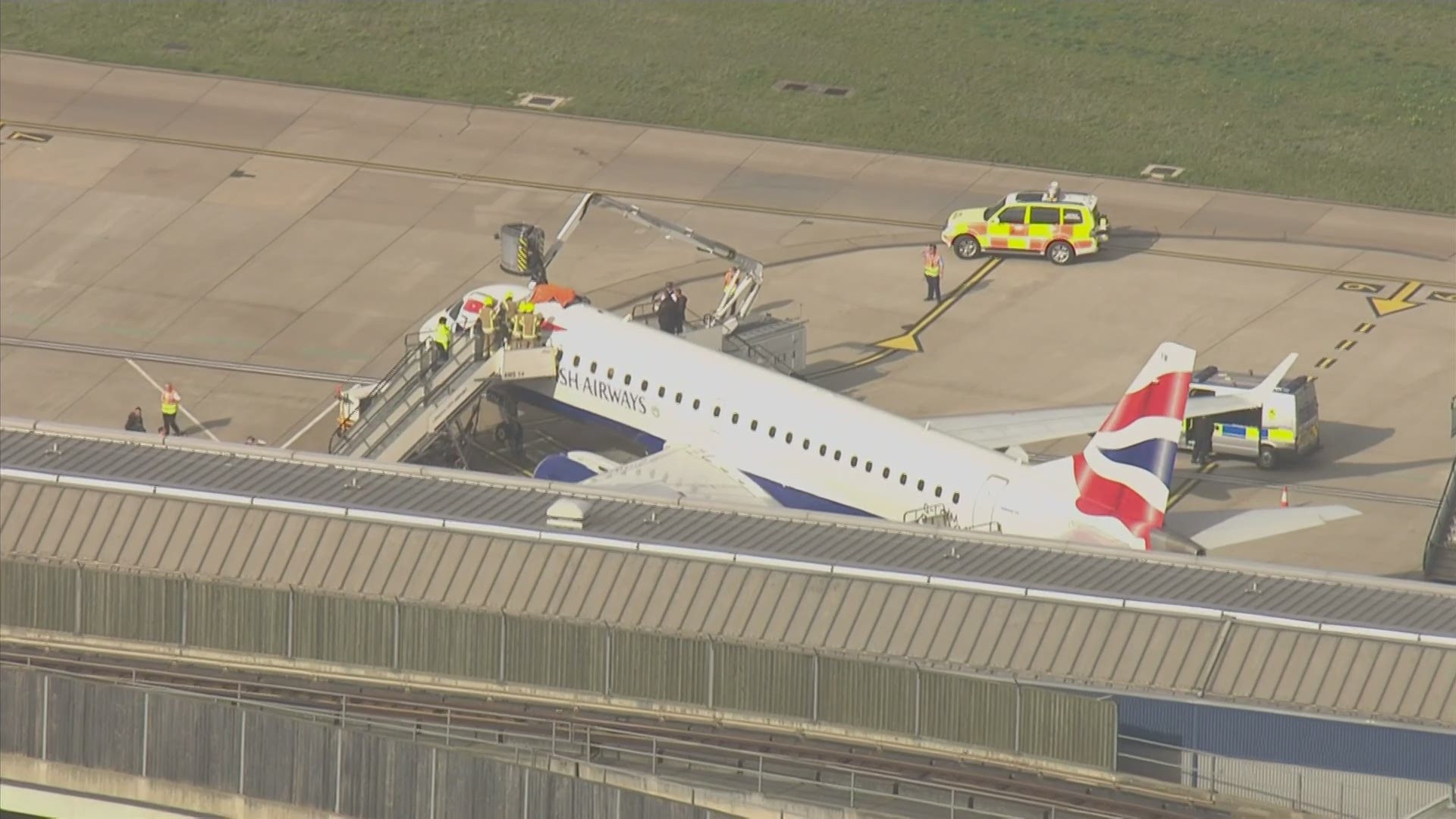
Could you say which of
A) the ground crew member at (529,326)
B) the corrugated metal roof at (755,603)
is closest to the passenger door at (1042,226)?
the ground crew member at (529,326)

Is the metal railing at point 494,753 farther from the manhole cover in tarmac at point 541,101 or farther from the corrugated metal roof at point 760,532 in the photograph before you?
the manhole cover in tarmac at point 541,101

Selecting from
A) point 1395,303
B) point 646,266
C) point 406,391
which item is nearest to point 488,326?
point 406,391

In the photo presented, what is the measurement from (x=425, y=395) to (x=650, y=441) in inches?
252

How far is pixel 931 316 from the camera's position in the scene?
90.8 metres

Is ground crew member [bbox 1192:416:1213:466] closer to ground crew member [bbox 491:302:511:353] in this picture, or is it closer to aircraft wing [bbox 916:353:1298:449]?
aircraft wing [bbox 916:353:1298:449]

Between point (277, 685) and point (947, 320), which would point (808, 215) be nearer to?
point (947, 320)

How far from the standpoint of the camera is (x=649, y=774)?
49844mm

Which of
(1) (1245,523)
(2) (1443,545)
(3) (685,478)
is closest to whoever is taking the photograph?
(1) (1245,523)

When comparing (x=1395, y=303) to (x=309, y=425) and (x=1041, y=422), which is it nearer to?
(x=1041, y=422)

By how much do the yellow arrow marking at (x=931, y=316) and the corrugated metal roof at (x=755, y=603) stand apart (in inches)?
1273

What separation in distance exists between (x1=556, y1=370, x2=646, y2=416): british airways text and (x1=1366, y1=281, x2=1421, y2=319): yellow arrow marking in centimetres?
2705

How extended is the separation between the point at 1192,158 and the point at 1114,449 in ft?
139

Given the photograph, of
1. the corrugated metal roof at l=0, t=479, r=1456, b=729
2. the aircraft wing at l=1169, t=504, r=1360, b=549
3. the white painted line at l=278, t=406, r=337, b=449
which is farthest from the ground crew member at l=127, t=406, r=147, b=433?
the aircraft wing at l=1169, t=504, r=1360, b=549

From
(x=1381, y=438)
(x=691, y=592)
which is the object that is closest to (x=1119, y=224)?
(x=1381, y=438)
